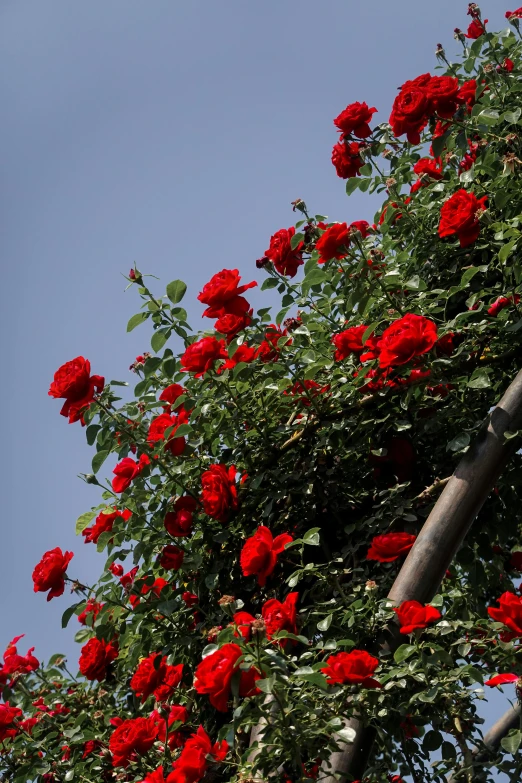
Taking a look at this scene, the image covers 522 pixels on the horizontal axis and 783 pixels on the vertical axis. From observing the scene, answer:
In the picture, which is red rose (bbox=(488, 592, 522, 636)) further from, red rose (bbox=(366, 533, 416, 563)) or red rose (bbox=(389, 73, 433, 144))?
red rose (bbox=(389, 73, 433, 144))

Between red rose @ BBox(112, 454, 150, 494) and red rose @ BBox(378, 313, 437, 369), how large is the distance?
2.57 feet

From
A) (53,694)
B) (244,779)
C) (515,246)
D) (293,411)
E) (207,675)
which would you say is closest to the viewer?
(207,675)

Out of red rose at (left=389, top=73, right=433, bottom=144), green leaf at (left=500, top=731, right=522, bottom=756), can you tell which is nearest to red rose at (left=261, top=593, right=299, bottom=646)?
green leaf at (left=500, top=731, right=522, bottom=756)

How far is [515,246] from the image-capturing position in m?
2.39

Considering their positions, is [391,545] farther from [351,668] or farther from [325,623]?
[351,668]

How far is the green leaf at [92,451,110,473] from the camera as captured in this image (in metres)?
2.51

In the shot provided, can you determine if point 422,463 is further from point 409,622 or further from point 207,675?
point 207,675

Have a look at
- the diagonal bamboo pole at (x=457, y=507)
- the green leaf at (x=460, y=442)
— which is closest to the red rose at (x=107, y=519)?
the diagonal bamboo pole at (x=457, y=507)

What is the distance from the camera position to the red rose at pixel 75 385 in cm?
241

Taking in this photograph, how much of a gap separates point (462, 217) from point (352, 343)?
19.9 inches

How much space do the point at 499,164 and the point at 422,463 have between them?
1.00 m

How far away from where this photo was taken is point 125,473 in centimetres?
245

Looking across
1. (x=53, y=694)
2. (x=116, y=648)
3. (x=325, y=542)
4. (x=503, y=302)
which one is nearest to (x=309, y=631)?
(x=325, y=542)

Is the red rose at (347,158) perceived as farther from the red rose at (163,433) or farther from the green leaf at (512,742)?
the green leaf at (512,742)
